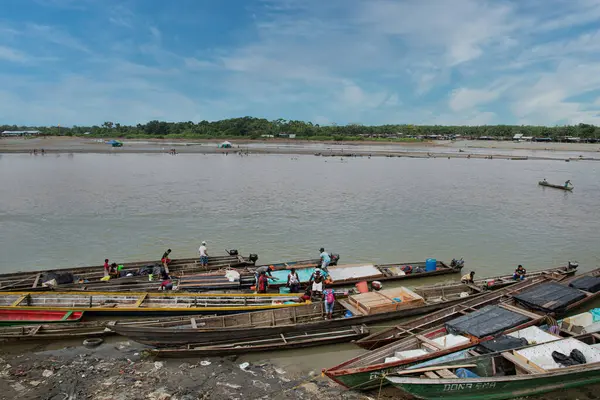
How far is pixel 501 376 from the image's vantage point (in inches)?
339

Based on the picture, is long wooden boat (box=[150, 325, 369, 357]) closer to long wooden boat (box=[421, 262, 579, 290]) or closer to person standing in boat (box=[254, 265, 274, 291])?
person standing in boat (box=[254, 265, 274, 291])

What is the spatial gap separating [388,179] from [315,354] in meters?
41.1

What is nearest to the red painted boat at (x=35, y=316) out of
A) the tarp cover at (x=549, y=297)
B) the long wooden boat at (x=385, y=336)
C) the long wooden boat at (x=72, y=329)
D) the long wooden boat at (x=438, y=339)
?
the long wooden boat at (x=72, y=329)

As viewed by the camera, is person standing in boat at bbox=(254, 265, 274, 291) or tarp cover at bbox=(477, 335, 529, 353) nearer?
tarp cover at bbox=(477, 335, 529, 353)

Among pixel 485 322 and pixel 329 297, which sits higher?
pixel 329 297

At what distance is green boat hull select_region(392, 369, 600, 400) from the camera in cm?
818

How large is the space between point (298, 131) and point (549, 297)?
126 metres

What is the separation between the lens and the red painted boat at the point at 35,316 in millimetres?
12078

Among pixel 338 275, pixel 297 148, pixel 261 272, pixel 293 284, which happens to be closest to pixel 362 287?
pixel 338 275

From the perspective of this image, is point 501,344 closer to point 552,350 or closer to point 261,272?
point 552,350

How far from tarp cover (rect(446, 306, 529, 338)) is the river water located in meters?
7.53

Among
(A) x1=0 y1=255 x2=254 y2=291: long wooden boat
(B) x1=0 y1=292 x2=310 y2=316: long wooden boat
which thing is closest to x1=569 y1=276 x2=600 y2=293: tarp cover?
(B) x1=0 y1=292 x2=310 y2=316: long wooden boat

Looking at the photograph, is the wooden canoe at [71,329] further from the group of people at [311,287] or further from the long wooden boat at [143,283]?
the group of people at [311,287]

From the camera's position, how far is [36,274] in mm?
16109
